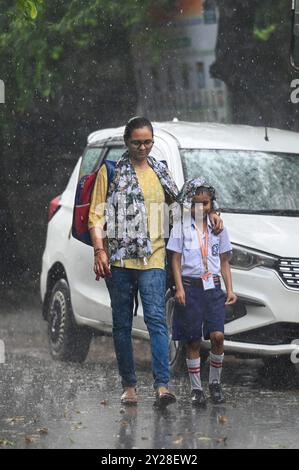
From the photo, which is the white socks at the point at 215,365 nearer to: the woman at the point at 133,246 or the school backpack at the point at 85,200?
the woman at the point at 133,246

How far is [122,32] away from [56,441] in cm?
1138

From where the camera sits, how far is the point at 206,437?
27.5ft

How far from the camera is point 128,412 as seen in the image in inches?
369

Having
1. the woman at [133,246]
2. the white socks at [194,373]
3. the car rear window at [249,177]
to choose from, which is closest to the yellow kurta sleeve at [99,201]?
the woman at [133,246]

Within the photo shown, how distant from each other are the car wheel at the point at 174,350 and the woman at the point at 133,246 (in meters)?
1.29

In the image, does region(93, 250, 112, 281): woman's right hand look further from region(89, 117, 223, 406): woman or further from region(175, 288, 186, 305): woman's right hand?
region(175, 288, 186, 305): woman's right hand

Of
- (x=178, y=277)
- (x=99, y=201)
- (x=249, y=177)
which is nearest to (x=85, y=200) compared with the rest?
(x=99, y=201)

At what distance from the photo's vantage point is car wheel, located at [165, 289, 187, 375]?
1099cm

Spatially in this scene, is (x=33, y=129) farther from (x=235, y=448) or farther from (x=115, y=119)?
(x=235, y=448)

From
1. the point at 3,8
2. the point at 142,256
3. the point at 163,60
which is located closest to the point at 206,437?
the point at 142,256

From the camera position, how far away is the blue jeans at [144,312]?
951 centimetres

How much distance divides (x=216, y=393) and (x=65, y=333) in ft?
10.1

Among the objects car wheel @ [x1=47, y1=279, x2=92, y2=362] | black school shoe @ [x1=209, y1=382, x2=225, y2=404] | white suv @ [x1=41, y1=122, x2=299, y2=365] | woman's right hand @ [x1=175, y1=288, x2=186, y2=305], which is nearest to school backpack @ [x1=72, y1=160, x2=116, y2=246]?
woman's right hand @ [x1=175, y1=288, x2=186, y2=305]

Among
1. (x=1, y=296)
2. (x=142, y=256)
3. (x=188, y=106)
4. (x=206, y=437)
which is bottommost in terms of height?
(x=1, y=296)
